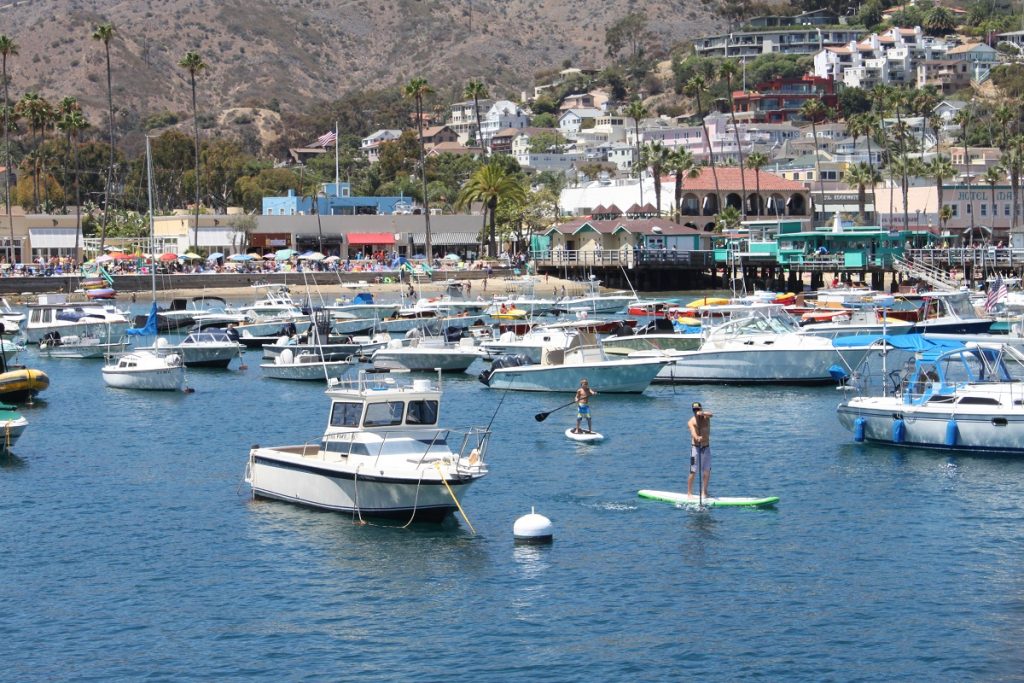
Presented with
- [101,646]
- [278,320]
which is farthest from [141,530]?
[278,320]

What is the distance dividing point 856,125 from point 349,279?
202 ft

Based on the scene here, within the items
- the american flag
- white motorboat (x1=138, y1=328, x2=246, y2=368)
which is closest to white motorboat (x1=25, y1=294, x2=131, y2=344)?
white motorboat (x1=138, y1=328, x2=246, y2=368)

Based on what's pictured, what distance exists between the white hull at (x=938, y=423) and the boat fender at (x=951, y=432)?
0.04 metres

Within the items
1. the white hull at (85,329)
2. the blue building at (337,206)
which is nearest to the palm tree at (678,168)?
the blue building at (337,206)

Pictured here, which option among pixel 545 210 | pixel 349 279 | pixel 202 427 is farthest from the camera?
pixel 545 210

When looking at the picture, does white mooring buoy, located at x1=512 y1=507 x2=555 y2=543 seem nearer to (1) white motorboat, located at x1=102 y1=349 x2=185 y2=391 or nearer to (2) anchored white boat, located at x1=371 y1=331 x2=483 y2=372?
(2) anchored white boat, located at x1=371 y1=331 x2=483 y2=372

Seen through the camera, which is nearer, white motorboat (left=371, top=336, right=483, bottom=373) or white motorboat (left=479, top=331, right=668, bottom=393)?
white motorboat (left=479, top=331, right=668, bottom=393)

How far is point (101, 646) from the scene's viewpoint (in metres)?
27.2

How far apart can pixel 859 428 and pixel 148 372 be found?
32.7 m

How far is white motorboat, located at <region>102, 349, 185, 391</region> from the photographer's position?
207 feet

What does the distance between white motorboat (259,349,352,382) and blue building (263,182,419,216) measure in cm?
9171

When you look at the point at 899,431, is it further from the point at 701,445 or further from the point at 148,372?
the point at 148,372

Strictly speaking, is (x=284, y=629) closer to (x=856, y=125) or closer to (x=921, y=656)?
(x=921, y=656)

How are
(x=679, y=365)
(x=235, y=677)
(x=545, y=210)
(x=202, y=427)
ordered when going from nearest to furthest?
1. (x=235, y=677)
2. (x=202, y=427)
3. (x=679, y=365)
4. (x=545, y=210)
